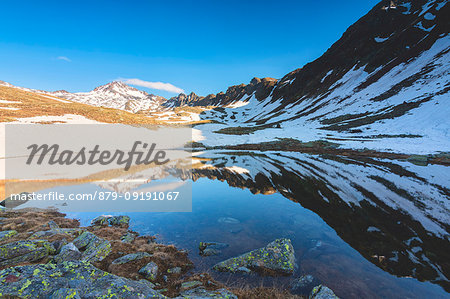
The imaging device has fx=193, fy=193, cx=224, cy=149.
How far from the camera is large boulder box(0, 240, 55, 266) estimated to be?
7.33 meters

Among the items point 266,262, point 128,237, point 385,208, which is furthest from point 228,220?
point 385,208

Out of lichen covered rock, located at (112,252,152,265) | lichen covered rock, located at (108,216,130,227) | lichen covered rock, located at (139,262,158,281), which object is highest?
lichen covered rock, located at (139,262,158,281)

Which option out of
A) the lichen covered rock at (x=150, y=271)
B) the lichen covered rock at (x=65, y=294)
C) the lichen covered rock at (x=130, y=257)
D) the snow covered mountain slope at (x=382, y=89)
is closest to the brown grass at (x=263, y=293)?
the lichen covered rock at (x=150, y=271)

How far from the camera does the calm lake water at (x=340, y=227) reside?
7.94 metres

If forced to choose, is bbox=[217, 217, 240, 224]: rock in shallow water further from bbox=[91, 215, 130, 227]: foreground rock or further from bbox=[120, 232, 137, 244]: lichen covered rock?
bbox=[91, 215, 130, 227]: foreground rock

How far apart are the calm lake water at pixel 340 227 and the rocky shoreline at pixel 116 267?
66cm

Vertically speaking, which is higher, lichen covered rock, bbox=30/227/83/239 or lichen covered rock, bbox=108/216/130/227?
lichen covered rock, bbox=30/227/83/239

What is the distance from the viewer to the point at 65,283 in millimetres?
4480

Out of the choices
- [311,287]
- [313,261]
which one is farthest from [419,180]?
[311,287]

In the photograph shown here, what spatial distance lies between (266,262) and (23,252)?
32.9 ft

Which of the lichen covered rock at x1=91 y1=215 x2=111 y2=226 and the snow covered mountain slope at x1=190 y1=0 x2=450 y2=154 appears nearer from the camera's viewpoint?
the lichen covered rock at x1=91 y1=215 x2=111 y2=226

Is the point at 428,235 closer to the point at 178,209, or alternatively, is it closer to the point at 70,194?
the point at 178,209

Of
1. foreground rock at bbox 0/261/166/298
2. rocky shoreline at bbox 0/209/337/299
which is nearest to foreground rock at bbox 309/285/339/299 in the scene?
rocky shoreline at bbox 0/209/337/299

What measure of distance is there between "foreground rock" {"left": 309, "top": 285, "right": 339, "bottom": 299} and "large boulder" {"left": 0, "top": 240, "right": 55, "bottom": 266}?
10.7 m
